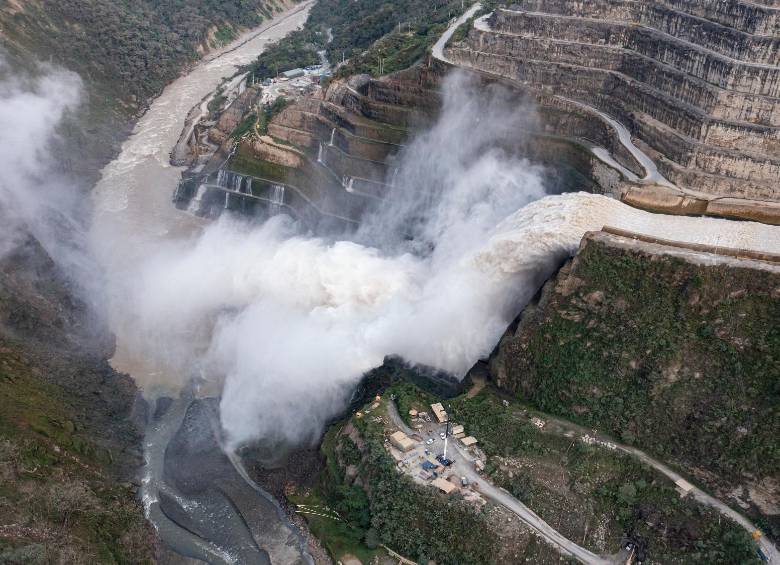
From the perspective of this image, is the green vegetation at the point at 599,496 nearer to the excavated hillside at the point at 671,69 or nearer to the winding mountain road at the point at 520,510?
the winding mountain road at the point at 520,510

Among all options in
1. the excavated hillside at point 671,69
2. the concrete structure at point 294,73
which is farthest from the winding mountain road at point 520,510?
the concrete structure at point 294,73

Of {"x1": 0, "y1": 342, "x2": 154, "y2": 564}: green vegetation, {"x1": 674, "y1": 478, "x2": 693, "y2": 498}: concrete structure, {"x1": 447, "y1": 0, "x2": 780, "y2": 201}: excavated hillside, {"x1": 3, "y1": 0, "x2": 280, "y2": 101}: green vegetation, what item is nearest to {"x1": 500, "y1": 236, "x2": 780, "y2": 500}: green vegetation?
{"x1": 674, "y1": 478, "x2": 693, "y2": 498}: concrete structure

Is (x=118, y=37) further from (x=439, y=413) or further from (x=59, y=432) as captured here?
(x=439, y=413)

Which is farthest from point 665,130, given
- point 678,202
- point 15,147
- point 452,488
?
point 15,147

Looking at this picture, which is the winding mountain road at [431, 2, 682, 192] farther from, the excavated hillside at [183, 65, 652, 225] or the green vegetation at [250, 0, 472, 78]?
the green vegetation at [250, 0, 472, 78]

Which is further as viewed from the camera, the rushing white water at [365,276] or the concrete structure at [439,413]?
the rushing white water at [365,276]
